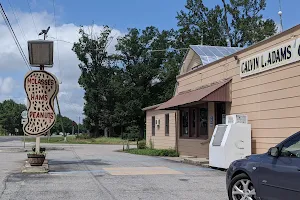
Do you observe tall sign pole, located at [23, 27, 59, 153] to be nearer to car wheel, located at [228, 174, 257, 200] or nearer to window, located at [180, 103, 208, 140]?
window, located at [180, 103, 208, 140]

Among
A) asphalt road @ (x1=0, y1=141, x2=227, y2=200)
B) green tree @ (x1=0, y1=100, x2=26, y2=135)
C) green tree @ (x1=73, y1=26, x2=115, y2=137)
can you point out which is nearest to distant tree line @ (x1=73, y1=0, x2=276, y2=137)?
green tree @ (x1=73, y1=26, x2=115, y2=137)

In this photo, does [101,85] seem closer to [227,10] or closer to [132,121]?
[132,121]

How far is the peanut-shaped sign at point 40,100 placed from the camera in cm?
1395

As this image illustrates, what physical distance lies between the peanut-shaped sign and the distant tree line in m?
36.4

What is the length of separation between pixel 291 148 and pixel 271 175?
21.7 inches

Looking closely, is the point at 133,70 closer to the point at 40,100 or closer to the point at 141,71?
the point at 141,71

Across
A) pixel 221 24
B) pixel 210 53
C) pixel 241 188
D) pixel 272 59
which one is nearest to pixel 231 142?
pixel 272 59

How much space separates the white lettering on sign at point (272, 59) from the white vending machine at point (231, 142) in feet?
6.11

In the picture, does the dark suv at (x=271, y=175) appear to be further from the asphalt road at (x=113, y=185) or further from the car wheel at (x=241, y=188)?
the asphalt road at (x=113, y=185)

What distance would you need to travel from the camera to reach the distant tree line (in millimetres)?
49781

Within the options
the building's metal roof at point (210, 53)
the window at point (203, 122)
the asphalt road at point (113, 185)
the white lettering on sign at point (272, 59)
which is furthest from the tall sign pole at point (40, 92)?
the building's metal roof at point (210, 53)

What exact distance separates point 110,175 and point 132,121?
150 ft

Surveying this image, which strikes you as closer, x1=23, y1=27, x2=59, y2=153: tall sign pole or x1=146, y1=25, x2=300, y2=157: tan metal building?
x1=146, y1=25, x2=300, y2=157: tan metal building

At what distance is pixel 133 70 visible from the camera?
5822 cm
